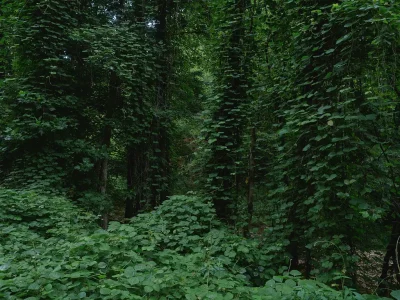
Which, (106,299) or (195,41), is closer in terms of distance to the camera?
(106,299)

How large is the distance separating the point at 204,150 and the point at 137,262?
3400 millimetres

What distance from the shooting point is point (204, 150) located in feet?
20.1

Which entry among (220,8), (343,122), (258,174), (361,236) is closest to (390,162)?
(343,122)

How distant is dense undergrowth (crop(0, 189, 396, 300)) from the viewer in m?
2.39

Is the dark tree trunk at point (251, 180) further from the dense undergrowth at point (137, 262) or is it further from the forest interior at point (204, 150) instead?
the dense undergrowth at point (137, 262)

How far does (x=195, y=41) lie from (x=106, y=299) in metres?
8.53

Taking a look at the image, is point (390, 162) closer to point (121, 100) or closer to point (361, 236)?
point (361, 236)

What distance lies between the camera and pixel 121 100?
25.8 ft

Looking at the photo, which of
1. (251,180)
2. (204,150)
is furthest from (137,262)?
(204,150)

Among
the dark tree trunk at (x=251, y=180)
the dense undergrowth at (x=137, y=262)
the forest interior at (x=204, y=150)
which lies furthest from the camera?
the dark tree trunk at (x=251, y=180)

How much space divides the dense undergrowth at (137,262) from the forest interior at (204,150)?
2cm

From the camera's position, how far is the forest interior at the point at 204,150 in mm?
2947

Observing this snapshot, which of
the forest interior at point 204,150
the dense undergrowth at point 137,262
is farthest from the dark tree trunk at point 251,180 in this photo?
the dense undergrowth at point 137,262

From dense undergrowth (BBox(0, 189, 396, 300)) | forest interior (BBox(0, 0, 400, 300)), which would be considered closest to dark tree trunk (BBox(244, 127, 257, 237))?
forest interior (BBox(0, 0, 400, 300))
